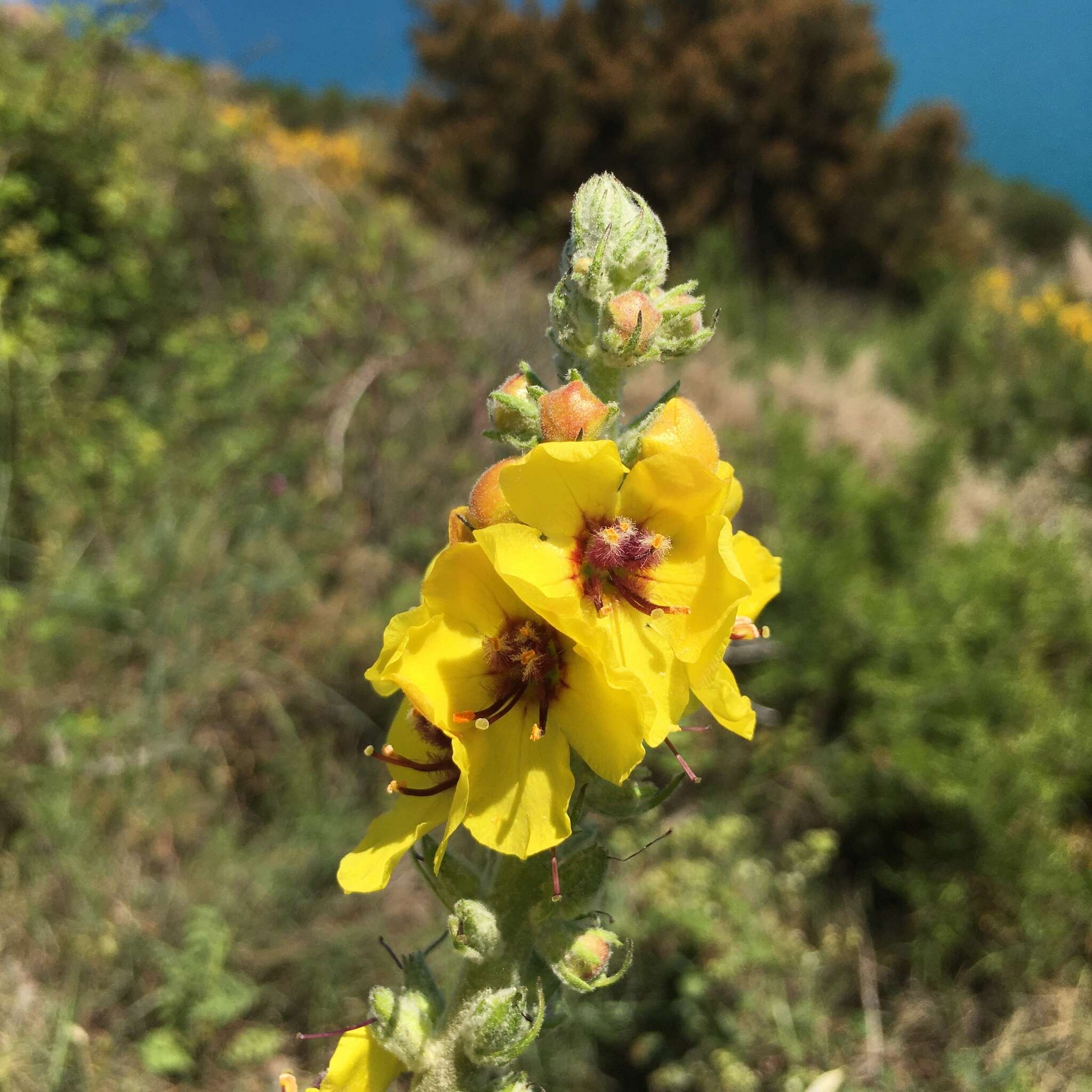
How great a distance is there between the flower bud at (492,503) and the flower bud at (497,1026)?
783 millimetres

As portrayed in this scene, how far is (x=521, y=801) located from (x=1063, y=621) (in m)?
5.11

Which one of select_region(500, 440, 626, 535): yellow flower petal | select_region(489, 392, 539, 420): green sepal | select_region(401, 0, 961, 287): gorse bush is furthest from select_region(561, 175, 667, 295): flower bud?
select_region(401, 0, 961, 287): gorse bush

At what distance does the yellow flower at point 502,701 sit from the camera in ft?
4.16

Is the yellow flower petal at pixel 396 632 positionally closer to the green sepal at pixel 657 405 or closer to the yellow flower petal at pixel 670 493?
the yellow flower petal at pixel 670 493

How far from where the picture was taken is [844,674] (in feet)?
16.3

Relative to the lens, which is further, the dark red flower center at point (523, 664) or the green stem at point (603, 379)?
the green stem at point (603, 379)

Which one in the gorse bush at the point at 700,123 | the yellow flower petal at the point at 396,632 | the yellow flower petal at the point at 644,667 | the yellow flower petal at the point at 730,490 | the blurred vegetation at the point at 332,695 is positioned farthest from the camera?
the gorse bush at the point at 700,123

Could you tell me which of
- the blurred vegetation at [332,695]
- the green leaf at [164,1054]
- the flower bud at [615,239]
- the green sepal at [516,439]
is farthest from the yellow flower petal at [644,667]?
the green leaf at [164,1054]

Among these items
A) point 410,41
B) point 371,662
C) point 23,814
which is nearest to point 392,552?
point 371,662

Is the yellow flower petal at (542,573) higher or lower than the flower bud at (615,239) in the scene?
lower

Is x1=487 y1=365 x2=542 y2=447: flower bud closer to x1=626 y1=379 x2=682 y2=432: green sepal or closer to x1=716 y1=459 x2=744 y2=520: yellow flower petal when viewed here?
Result: x1=626 y1=379 x2=682 y2=432: green sepal

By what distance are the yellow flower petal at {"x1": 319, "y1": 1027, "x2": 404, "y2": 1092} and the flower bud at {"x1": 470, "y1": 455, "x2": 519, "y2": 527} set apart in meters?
0.95

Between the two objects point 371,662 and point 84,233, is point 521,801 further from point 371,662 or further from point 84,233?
point 84,233

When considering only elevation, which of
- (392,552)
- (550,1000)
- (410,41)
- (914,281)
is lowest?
(550,1000)
